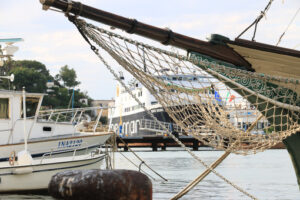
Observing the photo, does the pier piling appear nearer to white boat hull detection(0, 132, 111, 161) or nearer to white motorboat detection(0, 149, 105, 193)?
white motorboat detection(0, 149, 105, 193)

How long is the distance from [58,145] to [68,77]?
85.2m

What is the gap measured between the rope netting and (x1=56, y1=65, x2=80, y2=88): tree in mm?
92836

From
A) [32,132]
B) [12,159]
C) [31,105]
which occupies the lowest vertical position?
[12,159]

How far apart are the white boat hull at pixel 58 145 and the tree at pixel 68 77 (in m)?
83.9

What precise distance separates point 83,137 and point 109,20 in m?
10.1

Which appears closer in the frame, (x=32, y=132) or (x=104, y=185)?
(x=104, y=185)

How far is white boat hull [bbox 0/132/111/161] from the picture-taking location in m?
16.0

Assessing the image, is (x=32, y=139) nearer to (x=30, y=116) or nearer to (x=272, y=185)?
(x=30, y=116)

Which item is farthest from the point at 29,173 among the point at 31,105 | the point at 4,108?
the point at 31,105

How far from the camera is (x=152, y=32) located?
7785 millimetres

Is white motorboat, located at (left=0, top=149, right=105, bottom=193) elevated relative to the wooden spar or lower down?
lower down

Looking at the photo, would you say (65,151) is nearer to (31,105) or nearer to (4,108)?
(31,105)

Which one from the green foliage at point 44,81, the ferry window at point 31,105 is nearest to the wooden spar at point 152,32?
the ferry window at point 31,105

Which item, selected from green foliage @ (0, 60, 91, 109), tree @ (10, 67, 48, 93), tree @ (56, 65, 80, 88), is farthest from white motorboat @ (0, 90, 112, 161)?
tree @ (56, 65, 80, 88)
